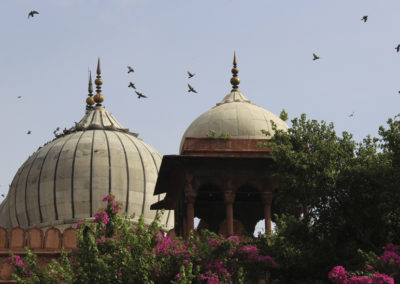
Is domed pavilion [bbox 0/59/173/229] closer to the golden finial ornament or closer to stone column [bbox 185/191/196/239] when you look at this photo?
the golden finial ornament

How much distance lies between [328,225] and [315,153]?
136cm

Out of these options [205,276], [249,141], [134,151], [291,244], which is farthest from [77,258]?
[134,151]

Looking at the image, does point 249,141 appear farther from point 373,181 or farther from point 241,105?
point 373,181

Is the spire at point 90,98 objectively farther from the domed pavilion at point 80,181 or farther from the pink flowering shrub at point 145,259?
the pink flowering shrub at point 145,259

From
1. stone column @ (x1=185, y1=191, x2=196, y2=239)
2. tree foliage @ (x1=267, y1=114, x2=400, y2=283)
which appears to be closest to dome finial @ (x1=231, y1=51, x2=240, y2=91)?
stone column @ (x1=185, y1=191, x2=196, y2=239)

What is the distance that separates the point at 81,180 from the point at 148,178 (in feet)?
6.58

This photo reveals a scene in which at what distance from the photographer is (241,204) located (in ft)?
95.1

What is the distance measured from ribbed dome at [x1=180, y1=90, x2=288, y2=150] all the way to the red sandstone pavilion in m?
0.02

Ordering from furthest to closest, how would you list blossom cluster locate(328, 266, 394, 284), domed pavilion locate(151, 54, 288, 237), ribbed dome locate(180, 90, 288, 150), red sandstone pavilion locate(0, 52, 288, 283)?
ribbed dome locate(180, 90, 288, 150) → red sandstone pavilion locate(0, 52, 288, 283) → domed pavilion locate(151, 54, 288, 237) → blossom cluster locate(328, 266, 394, 284)

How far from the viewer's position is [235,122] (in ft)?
91.0

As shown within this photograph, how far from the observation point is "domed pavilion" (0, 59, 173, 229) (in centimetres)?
3400

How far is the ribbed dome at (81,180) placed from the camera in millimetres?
34031

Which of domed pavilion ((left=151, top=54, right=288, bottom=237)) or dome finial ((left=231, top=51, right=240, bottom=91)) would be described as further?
dome finial ((left=231, top=51, right=240, bottom=91))

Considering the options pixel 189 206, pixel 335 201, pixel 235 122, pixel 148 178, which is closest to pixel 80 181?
pixel 148 178
